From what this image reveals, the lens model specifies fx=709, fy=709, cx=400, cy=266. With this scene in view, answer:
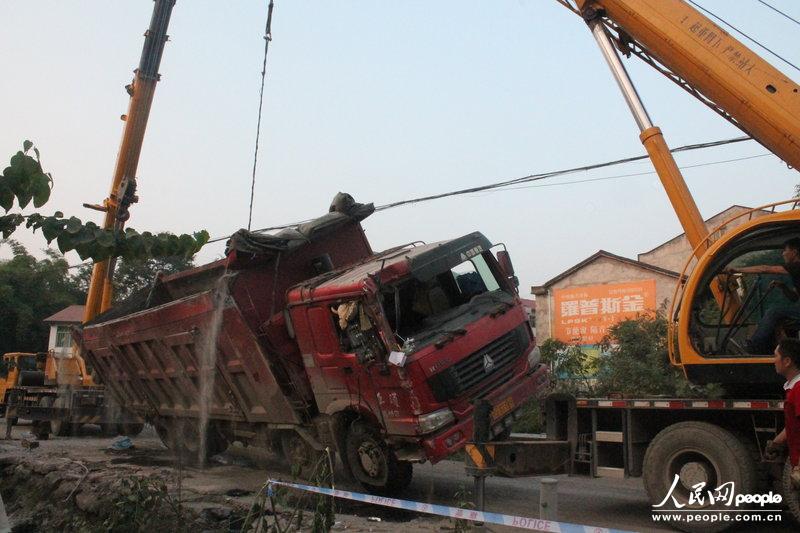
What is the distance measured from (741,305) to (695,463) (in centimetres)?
155

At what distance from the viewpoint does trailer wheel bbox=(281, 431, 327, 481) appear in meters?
9.39

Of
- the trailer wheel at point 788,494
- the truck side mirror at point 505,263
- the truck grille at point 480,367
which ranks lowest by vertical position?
the trailer wheel at point 788,494

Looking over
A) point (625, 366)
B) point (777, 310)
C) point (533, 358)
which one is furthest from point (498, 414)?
point (625, 366)

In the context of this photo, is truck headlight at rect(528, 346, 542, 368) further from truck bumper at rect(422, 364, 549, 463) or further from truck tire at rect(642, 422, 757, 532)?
truck tire at rect(642, 422, 757, 532)

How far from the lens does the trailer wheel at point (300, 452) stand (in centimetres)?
939

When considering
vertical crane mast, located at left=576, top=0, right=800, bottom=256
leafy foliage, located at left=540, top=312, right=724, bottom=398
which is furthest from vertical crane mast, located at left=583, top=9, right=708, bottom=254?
leafy foliage, located at left=540, top=312, right=724, bottom=398

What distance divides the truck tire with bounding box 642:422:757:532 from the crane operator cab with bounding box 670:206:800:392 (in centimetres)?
52

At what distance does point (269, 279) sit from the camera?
9703mm

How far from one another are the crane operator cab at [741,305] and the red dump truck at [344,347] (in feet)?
7.39

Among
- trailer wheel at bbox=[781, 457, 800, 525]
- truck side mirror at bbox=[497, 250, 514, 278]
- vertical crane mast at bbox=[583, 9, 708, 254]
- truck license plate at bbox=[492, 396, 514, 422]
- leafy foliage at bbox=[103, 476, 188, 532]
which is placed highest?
vertical crane mast at bbox=[583, 9, 708, 254]

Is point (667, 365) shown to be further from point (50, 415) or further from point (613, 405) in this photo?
point (50, 415)

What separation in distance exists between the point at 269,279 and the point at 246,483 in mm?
2880

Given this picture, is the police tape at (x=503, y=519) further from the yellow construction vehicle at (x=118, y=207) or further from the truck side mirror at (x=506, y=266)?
the yellow construction vehicle at (x=118, y=207)

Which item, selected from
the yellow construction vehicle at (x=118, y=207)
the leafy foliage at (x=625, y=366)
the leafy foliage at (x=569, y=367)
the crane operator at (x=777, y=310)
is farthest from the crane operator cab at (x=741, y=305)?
the yellow construction vehicle at (x=118, y=207)
